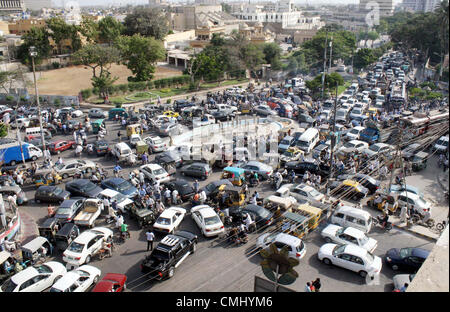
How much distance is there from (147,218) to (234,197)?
4126 millimetres

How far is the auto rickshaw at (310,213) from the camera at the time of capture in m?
15.5

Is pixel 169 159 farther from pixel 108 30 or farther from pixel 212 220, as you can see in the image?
pixel 108 30

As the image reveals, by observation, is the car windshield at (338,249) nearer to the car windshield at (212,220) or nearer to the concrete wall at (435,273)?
the car windshield at (212,220)

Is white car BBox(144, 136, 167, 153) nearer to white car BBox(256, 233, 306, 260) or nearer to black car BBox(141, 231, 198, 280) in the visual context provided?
black car BBox(141, 231, 198, 280)

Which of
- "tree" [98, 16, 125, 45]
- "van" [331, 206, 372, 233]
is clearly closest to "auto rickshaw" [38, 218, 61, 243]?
"van" [331, 206, 372, 233]

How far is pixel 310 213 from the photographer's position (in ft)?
51.4

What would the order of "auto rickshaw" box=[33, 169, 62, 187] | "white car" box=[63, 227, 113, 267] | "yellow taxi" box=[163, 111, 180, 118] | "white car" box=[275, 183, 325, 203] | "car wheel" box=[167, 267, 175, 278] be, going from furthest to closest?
"yellow taxi" box=[163, 111, 180, 118] < "auto rickshaw" box=[33, 169, 62, 187] < "white car" box=[275, 183, 325, 203] < "white car" box=[63, 227, 113, 267] < "car wheel" box=[167, 267, 175, 278]

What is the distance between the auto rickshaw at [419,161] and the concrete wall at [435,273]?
18137 mm

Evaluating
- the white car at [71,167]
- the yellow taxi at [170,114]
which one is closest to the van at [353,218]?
the white car at [71,167]

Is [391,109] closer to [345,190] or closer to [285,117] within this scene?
[285,117]

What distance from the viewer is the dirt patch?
154ft

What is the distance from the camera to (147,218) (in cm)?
1605

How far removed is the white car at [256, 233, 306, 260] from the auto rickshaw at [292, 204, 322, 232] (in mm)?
1792

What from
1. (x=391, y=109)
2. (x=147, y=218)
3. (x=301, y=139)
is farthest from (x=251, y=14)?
(x=147, y=218)
